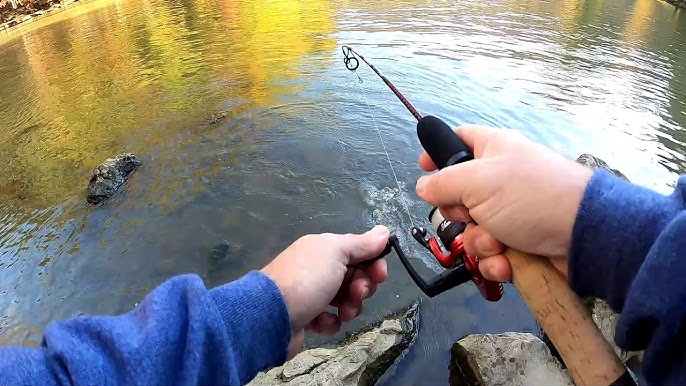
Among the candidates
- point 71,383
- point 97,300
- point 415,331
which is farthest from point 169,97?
point 71,383

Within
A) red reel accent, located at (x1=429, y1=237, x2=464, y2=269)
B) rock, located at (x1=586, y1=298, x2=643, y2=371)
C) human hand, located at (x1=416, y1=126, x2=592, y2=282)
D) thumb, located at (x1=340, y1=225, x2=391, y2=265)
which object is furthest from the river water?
human hand, located at (x1=416, y1=126, x2=592, y2=282)

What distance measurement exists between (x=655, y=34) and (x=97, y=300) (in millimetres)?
14724

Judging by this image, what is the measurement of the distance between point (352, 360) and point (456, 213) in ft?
6.72

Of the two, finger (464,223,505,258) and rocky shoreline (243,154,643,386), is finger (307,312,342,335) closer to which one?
finger (464,223,505,258)

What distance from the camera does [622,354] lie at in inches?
133

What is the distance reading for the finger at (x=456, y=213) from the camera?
170 centimetres

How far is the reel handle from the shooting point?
1.34m

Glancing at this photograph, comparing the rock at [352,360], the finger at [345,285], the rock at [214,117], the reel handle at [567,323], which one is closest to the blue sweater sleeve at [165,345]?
the finger at [345,285]

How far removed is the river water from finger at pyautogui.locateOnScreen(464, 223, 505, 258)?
2.25 meters

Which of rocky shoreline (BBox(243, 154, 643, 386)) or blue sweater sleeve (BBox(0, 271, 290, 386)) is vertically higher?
blue sweater sleeve (BBox(0, 271, 290, 386))

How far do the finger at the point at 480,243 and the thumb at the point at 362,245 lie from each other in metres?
0.37

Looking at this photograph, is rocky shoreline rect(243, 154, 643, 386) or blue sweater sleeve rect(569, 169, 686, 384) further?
rocky shoreline rect(243, 154, 643, 386)

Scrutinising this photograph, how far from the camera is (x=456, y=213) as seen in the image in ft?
5.76

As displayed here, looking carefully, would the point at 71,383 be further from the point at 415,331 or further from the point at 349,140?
the point at 349,140
